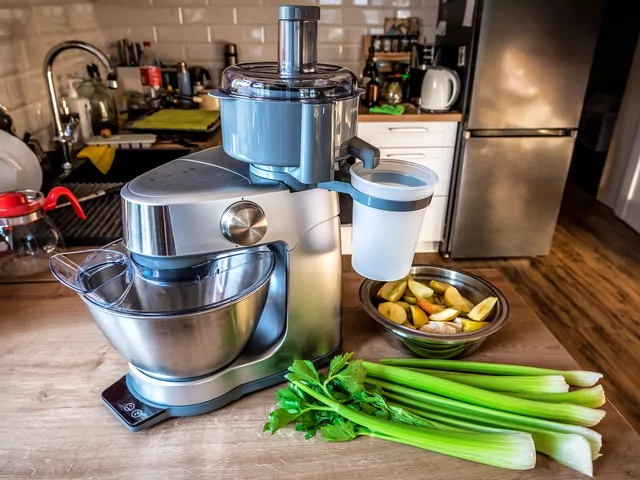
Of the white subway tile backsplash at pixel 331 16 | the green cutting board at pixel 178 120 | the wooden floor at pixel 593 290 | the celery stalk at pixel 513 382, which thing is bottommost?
the wooden floor at pixel 593 290

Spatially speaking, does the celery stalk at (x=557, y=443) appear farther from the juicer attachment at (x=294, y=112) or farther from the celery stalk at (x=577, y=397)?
the juicer attachment at (x=294, y=112)

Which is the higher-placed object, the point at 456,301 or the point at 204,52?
the point at 204,52

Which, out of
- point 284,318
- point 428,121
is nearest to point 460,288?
point 284,318

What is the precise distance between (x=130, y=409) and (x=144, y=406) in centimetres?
2

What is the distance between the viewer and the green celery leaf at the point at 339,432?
0.65m

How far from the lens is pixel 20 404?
71 centimetres

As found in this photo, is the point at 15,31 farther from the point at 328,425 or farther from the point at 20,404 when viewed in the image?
the point at 328,425

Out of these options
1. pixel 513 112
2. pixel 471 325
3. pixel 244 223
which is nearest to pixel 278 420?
pixel 244 223

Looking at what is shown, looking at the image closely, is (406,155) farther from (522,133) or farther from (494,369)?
(494,369)

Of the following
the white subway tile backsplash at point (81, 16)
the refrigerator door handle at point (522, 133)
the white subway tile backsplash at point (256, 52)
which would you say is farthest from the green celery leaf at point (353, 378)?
the white subway tile backsplash at point (256, 52)

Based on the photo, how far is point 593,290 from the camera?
2518 millimetres

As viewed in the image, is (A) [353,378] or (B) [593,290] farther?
(B) [593,290]

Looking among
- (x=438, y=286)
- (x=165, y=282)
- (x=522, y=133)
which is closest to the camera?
(x=165, y=282)

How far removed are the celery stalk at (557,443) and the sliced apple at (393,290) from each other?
0.25 meters
